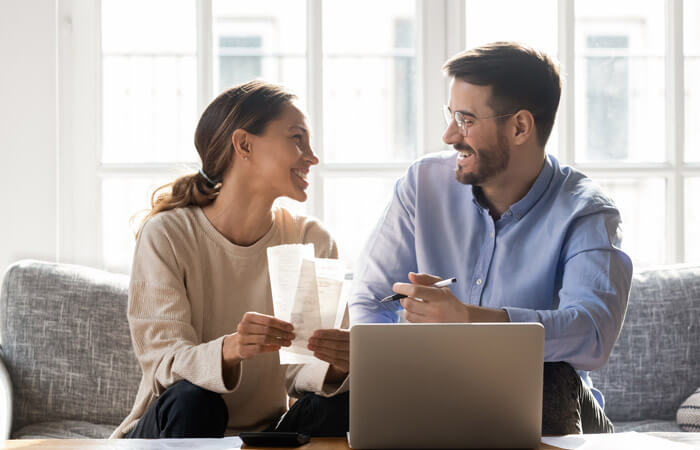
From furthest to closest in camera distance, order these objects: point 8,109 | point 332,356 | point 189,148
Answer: point 189,148, point 8,109, point 332,356

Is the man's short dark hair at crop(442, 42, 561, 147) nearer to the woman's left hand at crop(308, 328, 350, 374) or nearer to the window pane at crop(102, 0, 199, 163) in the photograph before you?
the woman's left hand at crop(308, 328, 350, 374)

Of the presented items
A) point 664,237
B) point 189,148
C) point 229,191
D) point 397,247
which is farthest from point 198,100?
point 664,237

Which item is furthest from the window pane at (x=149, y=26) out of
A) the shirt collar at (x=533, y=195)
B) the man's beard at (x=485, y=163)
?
the shirt collar at (x=533, y=195)

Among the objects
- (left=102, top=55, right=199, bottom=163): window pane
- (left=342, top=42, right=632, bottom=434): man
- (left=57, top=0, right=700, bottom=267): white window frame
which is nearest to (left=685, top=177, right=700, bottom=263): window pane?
(left=57, top=0, right=700, bottom=267): white window frame

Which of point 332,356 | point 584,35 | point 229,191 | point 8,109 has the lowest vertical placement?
point 332,356

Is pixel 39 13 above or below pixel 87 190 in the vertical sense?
above

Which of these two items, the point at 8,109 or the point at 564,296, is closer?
the point at 564,296

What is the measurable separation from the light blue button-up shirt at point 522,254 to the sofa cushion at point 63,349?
0.73 meters

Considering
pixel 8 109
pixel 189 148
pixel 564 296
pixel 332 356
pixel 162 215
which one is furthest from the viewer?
pixel 189 148

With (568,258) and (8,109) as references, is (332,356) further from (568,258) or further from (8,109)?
(8,109)

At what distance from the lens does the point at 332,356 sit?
146cm

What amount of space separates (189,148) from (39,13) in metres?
0.64

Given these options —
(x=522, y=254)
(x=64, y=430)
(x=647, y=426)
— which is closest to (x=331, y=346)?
(x=522, y=254)

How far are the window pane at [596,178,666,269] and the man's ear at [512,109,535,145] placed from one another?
1027 millimetres
